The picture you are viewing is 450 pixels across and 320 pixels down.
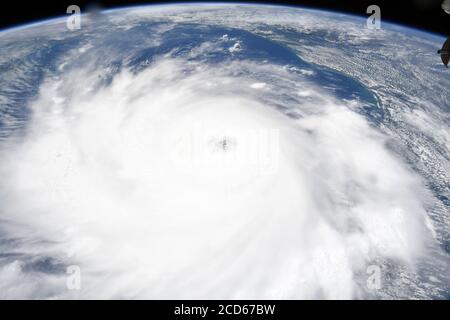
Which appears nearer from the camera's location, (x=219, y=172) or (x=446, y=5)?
(x=446, y=5)

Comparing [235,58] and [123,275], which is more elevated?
[235,58]

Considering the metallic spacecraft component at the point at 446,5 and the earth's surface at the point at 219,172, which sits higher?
the metallic spacecraft component at the point at 446,5

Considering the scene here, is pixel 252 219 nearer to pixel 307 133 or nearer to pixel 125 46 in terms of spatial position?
pixel 307 133

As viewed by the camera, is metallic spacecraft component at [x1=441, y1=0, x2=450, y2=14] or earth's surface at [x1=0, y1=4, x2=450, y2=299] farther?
earth's surface at [x1=0, y1=4, x2=450, y2=299]

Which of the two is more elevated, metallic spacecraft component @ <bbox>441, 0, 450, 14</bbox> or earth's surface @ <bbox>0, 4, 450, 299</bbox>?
metallic spacecraft component @ <bbox>441, 0, 450, 14</bbox>

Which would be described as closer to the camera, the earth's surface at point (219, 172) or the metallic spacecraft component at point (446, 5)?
the metallic spacecraft component at point (446, 5)

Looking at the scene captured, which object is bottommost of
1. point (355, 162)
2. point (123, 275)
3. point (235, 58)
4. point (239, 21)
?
point (123, 275)

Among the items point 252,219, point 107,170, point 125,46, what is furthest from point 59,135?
point 125,46

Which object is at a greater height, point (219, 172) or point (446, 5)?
point (446, 5)
